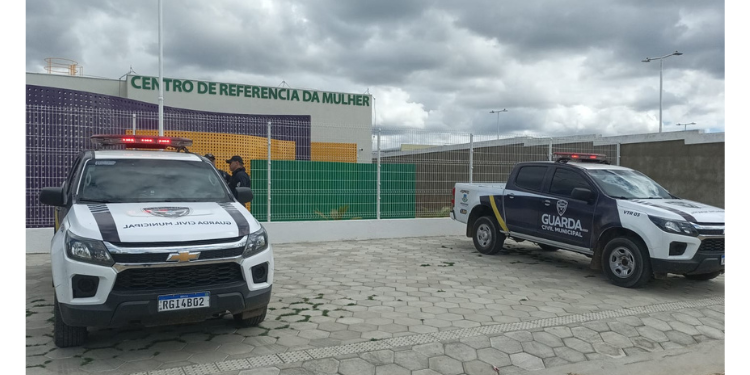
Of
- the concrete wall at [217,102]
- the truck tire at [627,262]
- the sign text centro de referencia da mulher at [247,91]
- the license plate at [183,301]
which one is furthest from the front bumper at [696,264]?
the sign text centro de referencia da mulher at [247,91]

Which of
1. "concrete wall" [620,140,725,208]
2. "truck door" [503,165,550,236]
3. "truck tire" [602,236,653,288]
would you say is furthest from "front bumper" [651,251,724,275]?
"concrete wall" [620,140,725,208]

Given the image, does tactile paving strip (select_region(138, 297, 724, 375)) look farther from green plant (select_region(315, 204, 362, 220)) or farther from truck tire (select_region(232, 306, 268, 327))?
green plant (select_region(315, 204, 362, 220))

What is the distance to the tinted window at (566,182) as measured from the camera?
8.31 m

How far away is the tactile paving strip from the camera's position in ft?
14.2

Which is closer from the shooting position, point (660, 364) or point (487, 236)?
point (660, 364)

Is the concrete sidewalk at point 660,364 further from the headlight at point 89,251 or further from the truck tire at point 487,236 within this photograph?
the truck tire at point 487,236

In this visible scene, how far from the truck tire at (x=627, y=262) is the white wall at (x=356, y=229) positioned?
18.8 feet

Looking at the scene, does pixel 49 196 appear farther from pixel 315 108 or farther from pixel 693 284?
pixel 315 108

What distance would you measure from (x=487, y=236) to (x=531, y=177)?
4.88ft

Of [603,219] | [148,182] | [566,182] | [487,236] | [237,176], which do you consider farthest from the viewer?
[487,236]

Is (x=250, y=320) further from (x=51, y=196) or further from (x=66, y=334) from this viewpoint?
(x=51, y=196)

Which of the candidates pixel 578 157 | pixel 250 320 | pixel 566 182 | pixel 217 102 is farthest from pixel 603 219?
pixel 217 102

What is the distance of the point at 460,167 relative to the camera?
1303cm

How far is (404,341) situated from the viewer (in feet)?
16.5
